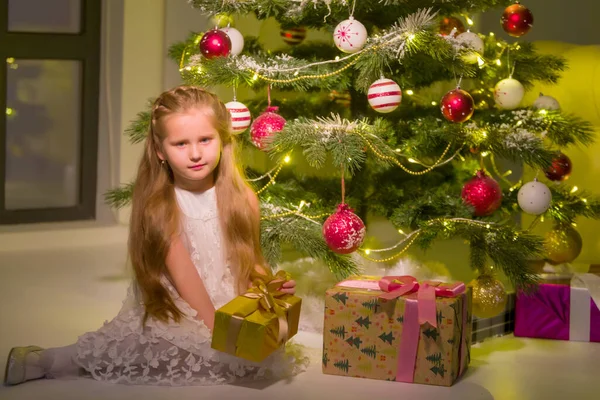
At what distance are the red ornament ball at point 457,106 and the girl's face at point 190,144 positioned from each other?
0.71 m

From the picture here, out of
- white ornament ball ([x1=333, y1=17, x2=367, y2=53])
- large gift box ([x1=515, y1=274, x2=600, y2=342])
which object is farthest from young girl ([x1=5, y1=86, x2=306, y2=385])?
large gift box ([x1=515, y1=274, x2=600, y2=342])

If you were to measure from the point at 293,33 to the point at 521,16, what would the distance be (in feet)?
2.57

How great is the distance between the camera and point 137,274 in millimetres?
2588

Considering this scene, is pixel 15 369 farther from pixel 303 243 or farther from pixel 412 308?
pixel 412 308

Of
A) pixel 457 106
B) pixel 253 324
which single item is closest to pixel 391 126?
pixel 457 106

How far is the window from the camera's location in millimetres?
4469

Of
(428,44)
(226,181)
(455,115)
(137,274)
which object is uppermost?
(428,44)

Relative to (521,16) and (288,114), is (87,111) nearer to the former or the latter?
(288,114)

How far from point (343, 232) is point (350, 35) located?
1.85 feet

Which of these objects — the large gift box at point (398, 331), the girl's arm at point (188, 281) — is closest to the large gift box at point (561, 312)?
the large gift box at point (398, 331)

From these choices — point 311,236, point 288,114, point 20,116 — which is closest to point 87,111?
point 20,116

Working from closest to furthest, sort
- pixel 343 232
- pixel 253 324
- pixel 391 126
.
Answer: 1. pixel 253 324
2. pixel 343 232
3. pixel 391 126

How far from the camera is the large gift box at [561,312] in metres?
3.06

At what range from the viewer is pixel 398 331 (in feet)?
8.42
